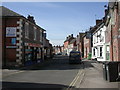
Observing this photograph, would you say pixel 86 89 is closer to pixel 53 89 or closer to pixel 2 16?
pixel 53 89

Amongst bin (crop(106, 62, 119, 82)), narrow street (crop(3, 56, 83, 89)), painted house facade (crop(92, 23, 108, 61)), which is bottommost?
narrow street (crop(3, 56, 83, 89))

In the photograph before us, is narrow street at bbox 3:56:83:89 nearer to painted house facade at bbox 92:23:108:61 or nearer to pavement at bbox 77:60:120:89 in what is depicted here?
pavement at bbox 77:60:120:89

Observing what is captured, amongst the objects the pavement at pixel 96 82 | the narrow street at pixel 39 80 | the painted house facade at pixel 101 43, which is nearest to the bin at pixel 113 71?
the pavement at pixel 96 82

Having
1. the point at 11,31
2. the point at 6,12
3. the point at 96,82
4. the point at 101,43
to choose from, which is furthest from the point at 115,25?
the point at 101,43

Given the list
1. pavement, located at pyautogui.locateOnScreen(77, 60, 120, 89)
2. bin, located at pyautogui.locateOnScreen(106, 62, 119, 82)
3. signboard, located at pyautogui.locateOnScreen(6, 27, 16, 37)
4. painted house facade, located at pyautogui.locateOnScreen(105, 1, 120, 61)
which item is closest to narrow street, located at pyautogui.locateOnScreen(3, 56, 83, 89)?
pavement, located at pyautogui.locateOnScreen(77, 60, 120, 89)

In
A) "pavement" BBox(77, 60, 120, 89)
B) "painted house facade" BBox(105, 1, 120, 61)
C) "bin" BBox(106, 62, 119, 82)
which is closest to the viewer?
"pavement" BBox(77, 60, 120, 89)

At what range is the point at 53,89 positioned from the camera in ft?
37.3

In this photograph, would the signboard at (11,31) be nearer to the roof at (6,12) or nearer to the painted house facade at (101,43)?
the roof at (6,12)

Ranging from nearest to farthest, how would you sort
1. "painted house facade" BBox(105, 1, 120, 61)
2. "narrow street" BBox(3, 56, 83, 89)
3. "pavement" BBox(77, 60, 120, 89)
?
1. "pavement" BBox(77, 60, 120, 89)
2. "narrow street" BBox(3, 56, 83, 89)
3. "painted house facade" BBox(105, 1, 120, 61)

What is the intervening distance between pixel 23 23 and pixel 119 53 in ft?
48.0

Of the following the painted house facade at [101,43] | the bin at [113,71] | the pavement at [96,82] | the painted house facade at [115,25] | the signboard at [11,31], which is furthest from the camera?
the painted house facade at [101,43]

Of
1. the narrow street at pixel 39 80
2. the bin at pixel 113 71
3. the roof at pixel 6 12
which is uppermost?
the roof at pixel 6 12

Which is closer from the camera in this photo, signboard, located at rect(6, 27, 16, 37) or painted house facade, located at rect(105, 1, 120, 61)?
painted house facade, located at rect(105, 1, 120, 61)

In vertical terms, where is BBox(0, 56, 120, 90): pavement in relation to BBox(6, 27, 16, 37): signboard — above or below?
below
